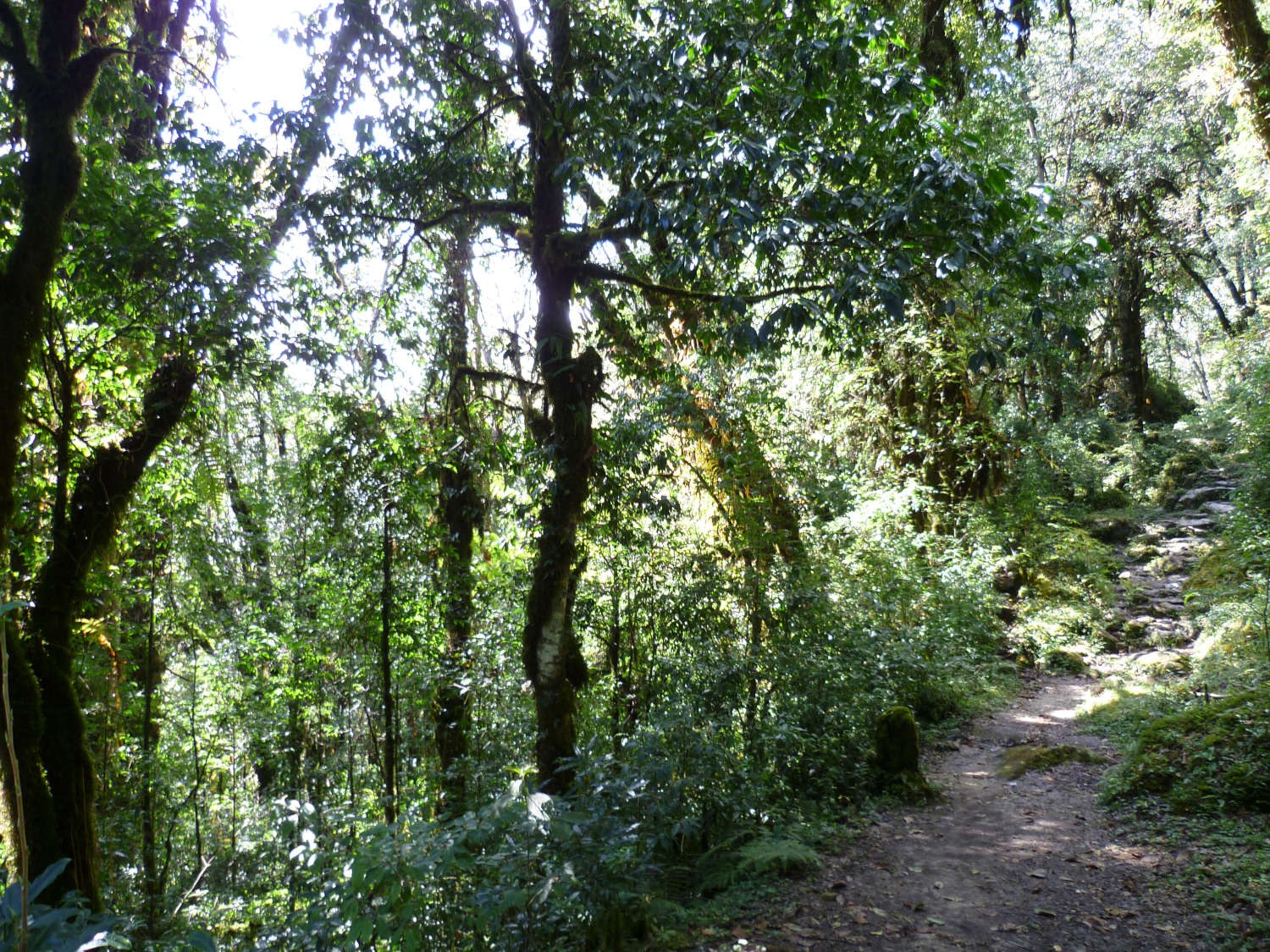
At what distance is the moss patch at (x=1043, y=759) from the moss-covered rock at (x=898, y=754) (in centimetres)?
96

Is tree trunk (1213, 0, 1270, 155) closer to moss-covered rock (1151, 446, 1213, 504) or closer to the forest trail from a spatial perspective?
the forest trail

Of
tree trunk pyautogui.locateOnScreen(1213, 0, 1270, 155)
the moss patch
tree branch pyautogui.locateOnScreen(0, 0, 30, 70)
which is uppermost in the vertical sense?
tree trunk pyautogui.locateOnScreen(1213, 0, 1270, 155)

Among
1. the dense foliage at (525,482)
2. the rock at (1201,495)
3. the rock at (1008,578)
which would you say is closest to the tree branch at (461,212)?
the dense foliage at (525,482)

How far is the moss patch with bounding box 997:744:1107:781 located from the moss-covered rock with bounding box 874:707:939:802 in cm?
96

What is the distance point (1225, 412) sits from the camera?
61.2 feet

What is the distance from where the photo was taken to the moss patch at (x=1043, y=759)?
23.7 feet

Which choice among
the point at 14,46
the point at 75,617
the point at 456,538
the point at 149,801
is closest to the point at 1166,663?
the point at 456,538

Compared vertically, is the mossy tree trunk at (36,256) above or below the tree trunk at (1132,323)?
below

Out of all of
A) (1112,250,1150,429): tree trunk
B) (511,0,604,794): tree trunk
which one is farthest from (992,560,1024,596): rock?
(1112,250,1150,429): tree trunk

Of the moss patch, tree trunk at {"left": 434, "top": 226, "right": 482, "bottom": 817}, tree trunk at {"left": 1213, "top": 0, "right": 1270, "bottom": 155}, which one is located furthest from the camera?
tree trunk at {"left": 1213, "top": 0, "right": 1270, "bottom": 155}

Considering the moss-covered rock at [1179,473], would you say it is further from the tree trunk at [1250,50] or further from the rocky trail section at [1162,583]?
the tree trunk at [1250,50]

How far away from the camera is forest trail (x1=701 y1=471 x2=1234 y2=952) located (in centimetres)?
426

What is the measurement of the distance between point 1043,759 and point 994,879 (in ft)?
9.10

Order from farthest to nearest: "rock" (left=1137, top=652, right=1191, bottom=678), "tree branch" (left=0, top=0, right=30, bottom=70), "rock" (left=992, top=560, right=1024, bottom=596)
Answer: "rock" (left=992, top=560, right=1024, bottom=596) < "rock" (left=1137, top=652, right=1191, bottom=678) < "tree branch" (left=0, top=0, right=30, bottom=70)
